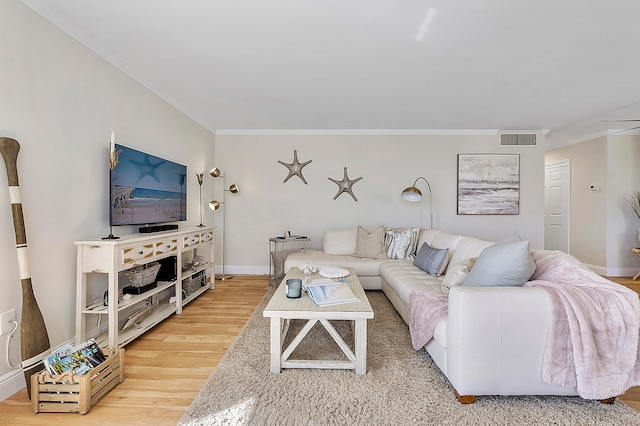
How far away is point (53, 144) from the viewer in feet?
6.73

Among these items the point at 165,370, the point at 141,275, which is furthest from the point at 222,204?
the point at 165,370

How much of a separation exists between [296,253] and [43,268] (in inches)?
107

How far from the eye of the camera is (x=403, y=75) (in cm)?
286

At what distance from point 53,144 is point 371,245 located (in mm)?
3341

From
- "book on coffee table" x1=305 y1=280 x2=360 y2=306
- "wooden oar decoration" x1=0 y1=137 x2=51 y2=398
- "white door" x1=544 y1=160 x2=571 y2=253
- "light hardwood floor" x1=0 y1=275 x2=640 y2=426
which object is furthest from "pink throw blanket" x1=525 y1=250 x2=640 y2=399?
"white door" x1=544 y1=160 x2=571 y2=253

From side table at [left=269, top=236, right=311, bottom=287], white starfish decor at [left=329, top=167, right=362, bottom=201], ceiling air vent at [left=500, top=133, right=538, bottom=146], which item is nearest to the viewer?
side table at [left=269, top=236, right=311, bottom=287]

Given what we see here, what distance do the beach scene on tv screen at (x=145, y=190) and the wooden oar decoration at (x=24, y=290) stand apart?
0.75 meters

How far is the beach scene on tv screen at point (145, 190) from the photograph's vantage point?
8.35ft

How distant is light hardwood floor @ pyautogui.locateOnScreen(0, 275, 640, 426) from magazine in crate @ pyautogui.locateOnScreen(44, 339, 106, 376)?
21cm

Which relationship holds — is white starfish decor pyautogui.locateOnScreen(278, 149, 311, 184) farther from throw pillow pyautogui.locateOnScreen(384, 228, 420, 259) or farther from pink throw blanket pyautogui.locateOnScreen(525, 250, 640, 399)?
pink throw blanket pyautogui.locateOnScreen(525, 250, 640, 399)

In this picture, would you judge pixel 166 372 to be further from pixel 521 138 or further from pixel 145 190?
pixel 521 138

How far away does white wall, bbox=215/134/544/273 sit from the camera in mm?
4844

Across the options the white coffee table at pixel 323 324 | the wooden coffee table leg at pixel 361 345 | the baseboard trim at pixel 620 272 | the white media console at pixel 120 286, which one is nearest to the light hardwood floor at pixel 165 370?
the white media console at pixel 120 286

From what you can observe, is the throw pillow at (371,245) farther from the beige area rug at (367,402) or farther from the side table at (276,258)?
the beige area rug at (367,402)
